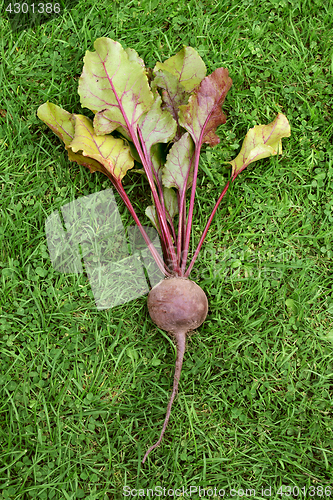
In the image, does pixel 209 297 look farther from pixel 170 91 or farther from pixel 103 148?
pixel 170 91

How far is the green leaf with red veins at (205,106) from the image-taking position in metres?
2.35

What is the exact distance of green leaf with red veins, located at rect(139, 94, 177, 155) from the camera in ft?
7.72

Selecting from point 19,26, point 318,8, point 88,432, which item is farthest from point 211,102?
point 88,432

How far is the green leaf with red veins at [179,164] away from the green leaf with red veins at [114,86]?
32 cm

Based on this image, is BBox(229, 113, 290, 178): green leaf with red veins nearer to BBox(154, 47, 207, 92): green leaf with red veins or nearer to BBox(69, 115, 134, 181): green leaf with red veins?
BBox(154, 47, 207, 92): green leaf with red veins

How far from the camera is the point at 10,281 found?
2500mm

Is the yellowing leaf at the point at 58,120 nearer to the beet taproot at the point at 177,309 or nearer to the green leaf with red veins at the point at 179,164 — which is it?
Answer: the green leaf with red veins at the point at 179,164

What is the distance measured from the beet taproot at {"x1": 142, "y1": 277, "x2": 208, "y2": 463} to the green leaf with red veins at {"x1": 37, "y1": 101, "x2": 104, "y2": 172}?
3.22 ft

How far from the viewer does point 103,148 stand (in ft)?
7.78

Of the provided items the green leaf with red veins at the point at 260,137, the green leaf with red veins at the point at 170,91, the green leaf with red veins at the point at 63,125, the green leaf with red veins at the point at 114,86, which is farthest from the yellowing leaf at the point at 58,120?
the green leaf with red veins at the point at 260,137

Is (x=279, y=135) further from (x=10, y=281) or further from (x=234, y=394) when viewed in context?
(x=10, y=281)

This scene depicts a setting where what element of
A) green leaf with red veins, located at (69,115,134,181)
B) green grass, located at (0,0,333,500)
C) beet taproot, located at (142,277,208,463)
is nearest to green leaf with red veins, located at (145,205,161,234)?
green grass, located at (0,0,333,500)

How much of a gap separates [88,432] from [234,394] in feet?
3.41

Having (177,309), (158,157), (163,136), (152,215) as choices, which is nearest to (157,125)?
(163,136)
